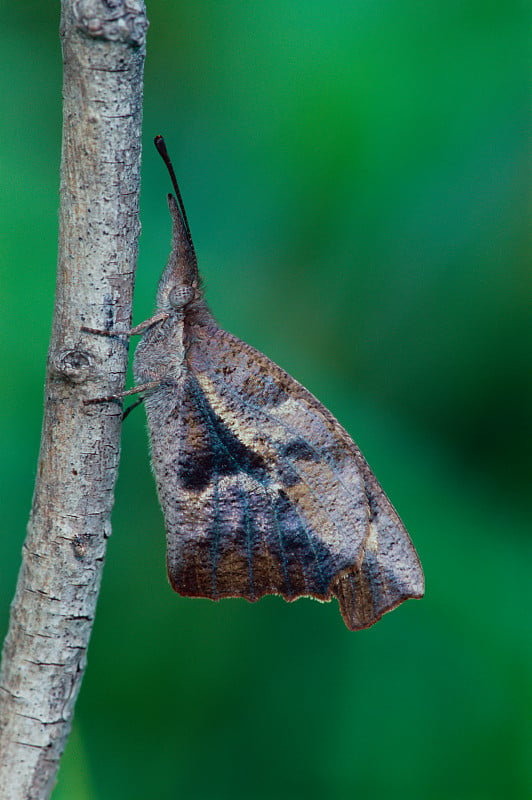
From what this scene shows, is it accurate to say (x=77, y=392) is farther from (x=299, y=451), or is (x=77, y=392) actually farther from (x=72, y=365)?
(x=299, y=451)

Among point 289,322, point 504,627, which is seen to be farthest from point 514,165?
point 504,627

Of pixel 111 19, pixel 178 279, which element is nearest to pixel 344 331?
pixel 178 279

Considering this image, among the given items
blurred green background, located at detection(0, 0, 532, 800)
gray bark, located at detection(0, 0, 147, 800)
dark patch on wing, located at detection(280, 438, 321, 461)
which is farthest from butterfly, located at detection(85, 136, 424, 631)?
blurred green background, located at detection(0, 0, 532, 800)

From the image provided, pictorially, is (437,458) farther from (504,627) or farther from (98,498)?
(98,498)

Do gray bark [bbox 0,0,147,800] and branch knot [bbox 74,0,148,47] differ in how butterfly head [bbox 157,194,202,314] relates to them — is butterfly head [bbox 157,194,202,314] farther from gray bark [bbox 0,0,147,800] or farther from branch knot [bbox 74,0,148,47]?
branch knot [bbox 74,0,148,47]

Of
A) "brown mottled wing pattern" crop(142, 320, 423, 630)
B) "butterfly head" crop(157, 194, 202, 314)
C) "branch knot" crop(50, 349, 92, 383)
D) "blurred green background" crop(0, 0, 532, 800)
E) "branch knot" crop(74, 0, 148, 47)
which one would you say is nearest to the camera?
"branch knot" crop(74, 0, 148, 47)

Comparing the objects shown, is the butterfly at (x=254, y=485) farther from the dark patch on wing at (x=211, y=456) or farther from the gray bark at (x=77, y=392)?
the gray bark at (x=77, y=392)

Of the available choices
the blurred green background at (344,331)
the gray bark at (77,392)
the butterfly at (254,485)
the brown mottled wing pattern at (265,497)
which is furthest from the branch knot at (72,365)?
the blurred green background at (344,331)
